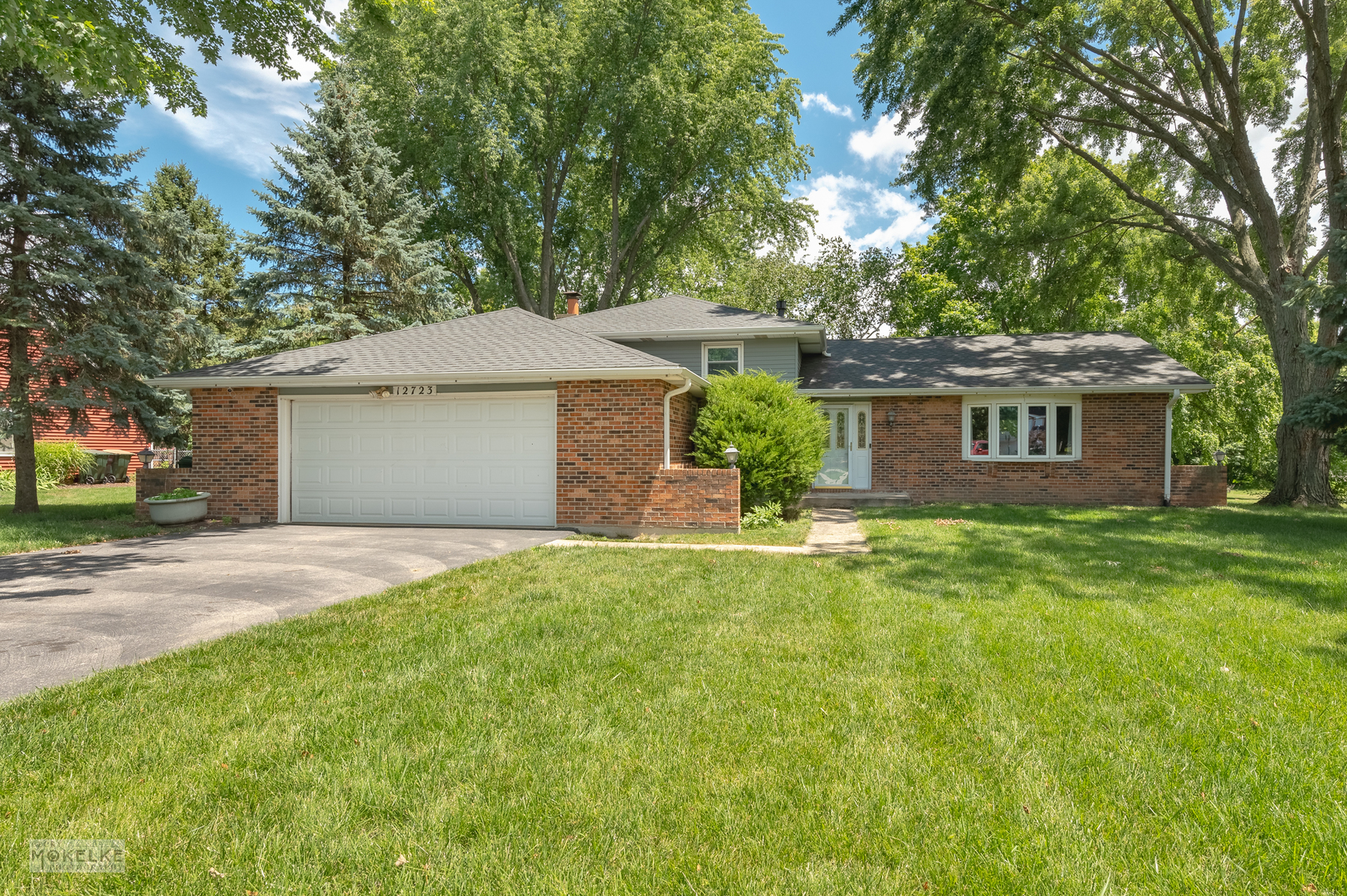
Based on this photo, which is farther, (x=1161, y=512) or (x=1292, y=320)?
(x=1292, y=320)

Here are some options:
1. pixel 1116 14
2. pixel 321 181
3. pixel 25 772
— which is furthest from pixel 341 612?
pixel 1116 14

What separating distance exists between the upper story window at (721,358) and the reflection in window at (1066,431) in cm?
751

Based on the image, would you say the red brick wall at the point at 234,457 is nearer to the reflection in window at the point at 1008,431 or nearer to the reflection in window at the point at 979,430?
the reflection in window at the point at 979,430

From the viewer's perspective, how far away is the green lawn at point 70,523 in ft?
30.0

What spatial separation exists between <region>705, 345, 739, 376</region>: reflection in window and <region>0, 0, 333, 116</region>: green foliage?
1014cm

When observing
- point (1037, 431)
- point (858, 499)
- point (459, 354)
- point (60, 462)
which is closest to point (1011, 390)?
point (1037, 431)

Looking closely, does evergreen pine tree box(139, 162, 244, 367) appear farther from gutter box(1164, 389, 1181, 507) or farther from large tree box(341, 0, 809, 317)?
gutter box(1164, 389, 1181, 507)

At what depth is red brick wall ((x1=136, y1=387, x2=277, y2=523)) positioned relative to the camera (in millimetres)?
11820

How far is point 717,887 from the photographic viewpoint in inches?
81.9

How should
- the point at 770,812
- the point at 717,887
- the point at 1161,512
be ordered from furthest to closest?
the point at 1161,512
the point at 770,812
the point at 717,887

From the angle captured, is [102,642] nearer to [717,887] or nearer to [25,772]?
[25,772]

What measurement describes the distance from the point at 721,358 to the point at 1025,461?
300 inches

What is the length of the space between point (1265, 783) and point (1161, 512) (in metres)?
12.2

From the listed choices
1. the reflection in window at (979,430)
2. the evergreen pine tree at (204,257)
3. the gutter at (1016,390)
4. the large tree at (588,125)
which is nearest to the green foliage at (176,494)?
the evergreen pine tree at (204,257)
